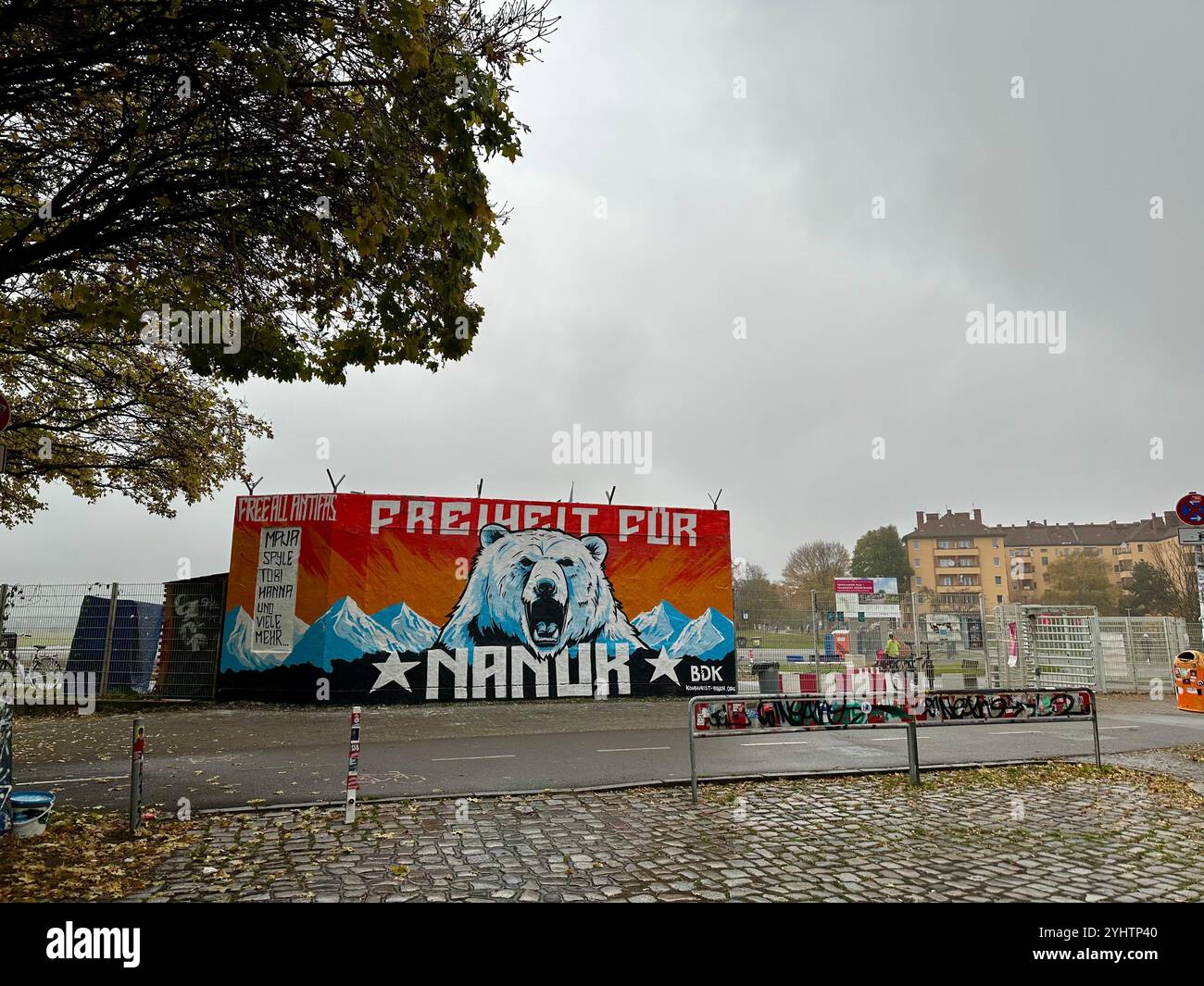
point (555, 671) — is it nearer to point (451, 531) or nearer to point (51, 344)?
point (451, 531)

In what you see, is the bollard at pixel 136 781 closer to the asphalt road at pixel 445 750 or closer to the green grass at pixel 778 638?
the asphalt road at pixel 445 750

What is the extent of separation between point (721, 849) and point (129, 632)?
50.7ft

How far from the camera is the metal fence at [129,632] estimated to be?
50.5 ft

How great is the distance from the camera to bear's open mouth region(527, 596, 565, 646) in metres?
17.8

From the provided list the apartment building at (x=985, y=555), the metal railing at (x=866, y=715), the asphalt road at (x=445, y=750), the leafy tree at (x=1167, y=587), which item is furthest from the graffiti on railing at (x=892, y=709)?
the apartment building at (x=985, y=555)

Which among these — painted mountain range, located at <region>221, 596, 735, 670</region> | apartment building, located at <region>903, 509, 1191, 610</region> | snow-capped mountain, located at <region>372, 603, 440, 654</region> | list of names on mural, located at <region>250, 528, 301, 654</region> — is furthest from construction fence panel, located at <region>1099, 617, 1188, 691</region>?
apartment building, located at <region>903, 509, 1191, 610</region>

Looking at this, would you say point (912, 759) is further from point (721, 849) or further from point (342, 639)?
point (342, 639)

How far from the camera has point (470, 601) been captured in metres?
17.5

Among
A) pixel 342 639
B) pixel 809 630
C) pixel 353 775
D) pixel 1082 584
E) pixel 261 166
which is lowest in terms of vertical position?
pixel 353 775

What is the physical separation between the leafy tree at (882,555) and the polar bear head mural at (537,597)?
69.0 metres

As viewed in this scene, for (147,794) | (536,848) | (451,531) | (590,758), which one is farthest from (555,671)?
(536,848)

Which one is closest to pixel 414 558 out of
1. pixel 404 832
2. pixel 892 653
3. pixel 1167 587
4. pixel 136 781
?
pixel 136 781

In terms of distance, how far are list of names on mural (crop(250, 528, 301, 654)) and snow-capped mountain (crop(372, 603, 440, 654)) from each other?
74.1 inches
